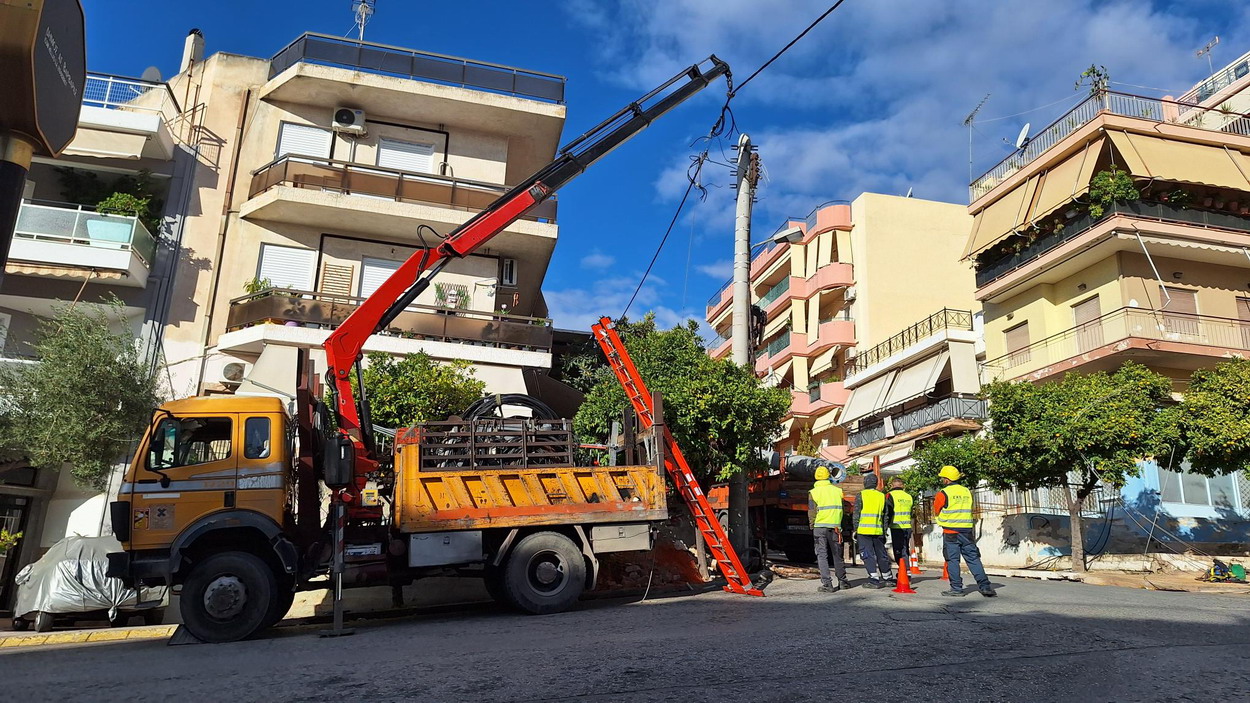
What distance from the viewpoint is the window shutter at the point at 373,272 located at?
1839cm

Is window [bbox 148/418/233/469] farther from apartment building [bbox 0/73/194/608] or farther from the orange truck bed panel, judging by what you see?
apartment building [bbox 0/73/194/608]

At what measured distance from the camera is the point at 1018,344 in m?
26.1

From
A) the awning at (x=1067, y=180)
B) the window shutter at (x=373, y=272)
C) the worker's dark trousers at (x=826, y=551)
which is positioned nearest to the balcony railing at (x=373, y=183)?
the window shutter at (x=373, y=272)

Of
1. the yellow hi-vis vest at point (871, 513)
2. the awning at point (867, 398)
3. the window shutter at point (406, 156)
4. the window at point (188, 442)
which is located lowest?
the yellow hi-vis vest at point (871, 513)

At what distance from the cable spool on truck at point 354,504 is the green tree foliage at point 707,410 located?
5.21 ft

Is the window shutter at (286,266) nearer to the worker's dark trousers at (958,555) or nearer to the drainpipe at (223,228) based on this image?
the drainpipe at (223,228)

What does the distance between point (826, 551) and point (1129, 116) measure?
1868cm

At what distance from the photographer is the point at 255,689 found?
529cm

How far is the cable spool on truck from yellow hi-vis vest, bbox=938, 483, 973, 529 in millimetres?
2713

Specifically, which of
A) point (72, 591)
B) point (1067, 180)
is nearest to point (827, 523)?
point (72, 591)

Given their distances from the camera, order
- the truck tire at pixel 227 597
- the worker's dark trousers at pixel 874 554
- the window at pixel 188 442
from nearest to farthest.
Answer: the truck tire at pixel 227 597 < the window at pixel 188 442 < the worker's dark trousers at pixel 874 554

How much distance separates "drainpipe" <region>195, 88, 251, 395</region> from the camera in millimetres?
17375

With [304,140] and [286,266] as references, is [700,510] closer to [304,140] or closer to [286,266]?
[286,266]

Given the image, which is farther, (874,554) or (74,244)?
(74,244)
